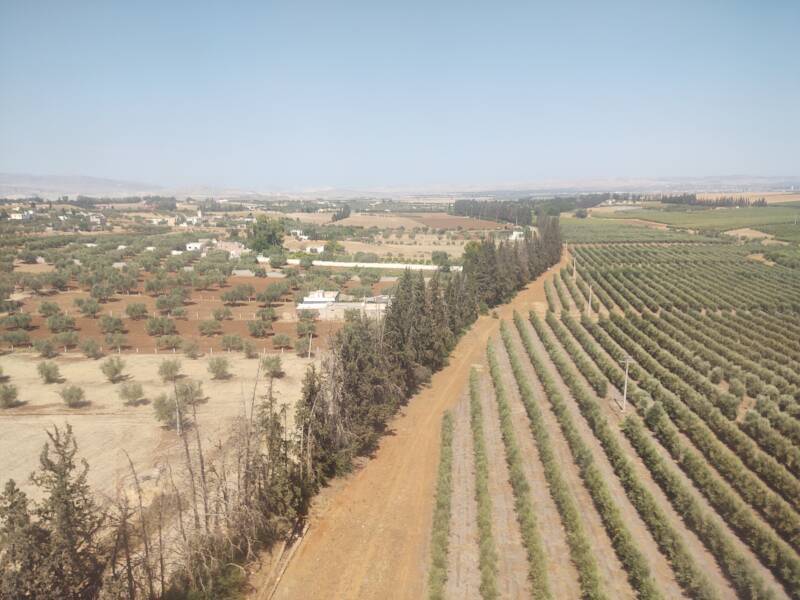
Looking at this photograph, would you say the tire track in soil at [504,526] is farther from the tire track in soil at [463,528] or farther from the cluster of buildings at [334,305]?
the cluster of buildings at [334,305]

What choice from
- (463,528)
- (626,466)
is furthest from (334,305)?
(463,528)

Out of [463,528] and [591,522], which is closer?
[463,528]

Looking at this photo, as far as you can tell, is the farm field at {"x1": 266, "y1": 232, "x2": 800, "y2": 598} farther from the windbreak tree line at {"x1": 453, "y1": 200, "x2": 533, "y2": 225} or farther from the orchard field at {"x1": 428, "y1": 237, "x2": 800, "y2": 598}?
the windbreak tree line at {"x1": 453, "y1": 200, "x2": 533, "y2": 225}

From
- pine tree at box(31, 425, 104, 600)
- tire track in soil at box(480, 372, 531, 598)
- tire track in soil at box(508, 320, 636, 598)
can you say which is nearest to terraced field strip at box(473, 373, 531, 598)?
tire track in soil at box(480, 372, 531, 598)

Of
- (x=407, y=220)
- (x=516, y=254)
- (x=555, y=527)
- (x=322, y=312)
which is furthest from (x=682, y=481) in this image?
(x=407, y=220)

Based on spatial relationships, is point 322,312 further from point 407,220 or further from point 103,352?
point 407,220

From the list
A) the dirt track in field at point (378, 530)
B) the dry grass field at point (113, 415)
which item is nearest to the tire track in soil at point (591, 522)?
the dirt track in field at point (378, 530)

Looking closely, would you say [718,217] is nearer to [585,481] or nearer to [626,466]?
[626,466]
